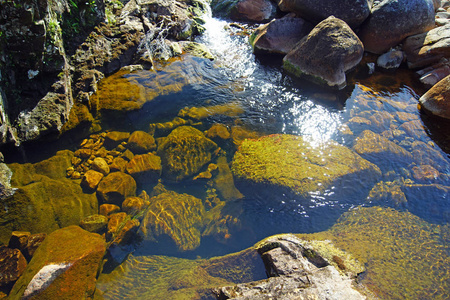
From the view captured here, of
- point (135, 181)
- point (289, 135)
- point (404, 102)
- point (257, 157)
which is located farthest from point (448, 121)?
point (135, 181)

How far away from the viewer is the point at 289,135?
648 centimetres

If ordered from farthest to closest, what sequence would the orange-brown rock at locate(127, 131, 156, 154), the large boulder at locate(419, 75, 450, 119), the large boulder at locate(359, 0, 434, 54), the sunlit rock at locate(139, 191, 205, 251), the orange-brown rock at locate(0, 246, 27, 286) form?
the large boulder at locate(359, 0, 434, 54) < the large boulder at locate(419, 75, 450, 119) < the orange-brown rock at locate(127, 131, 156, 154) < the sunlit rock at locate(139, 191, 205, 251) < the orange-brown rock at locate(0, 246, 27, 286)

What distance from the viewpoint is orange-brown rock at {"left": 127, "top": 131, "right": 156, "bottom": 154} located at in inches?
249

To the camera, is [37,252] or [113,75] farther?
[113,75]

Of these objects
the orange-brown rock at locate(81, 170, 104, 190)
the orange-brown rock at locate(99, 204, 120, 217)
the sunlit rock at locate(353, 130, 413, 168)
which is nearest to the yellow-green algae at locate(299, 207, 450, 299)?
the sunlit rock at locate(353, 130, 413, 168)

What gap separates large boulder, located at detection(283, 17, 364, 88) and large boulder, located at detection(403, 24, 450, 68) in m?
2.29

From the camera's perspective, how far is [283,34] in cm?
953

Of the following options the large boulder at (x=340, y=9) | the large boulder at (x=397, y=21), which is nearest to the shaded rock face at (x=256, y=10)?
the large boulder at (x=340, y=9)

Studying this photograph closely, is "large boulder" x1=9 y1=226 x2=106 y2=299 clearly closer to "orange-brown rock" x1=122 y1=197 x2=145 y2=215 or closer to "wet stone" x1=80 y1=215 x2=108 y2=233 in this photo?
"wet stone" x1=80 y1=215 x2=108 y2=233

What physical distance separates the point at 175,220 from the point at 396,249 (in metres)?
4.26

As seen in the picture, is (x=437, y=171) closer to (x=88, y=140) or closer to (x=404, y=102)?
(x=404, y=102)

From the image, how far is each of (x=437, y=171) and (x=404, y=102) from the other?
299cm

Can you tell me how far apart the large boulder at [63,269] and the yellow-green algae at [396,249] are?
3.81 metres

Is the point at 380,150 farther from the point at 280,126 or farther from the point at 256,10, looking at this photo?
the point at 256,10
